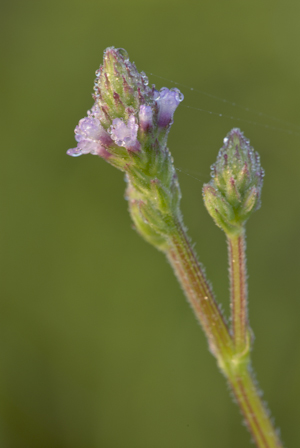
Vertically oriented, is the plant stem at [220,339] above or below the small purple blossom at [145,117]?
below

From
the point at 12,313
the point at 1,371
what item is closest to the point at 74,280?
the point at 12,313

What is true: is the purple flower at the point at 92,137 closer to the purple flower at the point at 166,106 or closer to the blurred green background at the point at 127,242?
the purple flower at the point at 166,106

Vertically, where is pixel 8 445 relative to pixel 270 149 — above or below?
below

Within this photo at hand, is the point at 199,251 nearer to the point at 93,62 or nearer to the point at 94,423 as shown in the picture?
the point at 94,423

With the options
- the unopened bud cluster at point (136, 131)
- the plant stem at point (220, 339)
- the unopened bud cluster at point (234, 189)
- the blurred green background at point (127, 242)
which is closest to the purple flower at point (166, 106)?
the unopened bud cluster at point (136, 131)

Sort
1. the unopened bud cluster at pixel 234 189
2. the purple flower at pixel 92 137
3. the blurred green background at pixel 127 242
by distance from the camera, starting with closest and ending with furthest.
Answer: the purple flower at pixel 92 137
the unopened bud cluster at pixel 234 189
the blurred green background at pixel 127 242

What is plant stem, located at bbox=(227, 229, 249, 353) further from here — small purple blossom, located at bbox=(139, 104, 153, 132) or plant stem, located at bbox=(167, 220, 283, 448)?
small purple blossom, located at bbox=(139, 104, 153, 132)

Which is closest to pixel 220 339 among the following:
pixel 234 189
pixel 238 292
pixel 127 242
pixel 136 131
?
pixel 238 292
